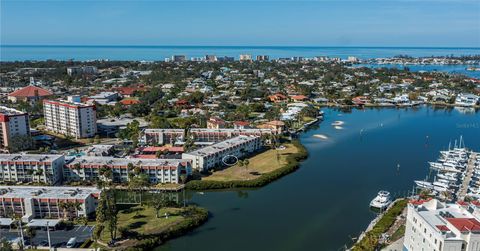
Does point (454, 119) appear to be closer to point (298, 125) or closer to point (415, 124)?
point (415, 124)

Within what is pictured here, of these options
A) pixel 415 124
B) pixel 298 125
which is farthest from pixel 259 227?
pixel 415 124

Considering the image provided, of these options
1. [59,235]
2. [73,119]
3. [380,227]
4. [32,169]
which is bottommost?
[59,235]

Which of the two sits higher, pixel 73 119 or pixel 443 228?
pixel 443 228

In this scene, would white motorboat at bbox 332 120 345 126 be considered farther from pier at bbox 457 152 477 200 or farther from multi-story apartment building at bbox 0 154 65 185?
multi-story apartment building at bbox 0 154 65 185

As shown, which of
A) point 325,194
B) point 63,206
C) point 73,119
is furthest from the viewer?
point 73,119

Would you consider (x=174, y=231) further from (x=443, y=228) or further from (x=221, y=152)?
(x=443, y=228)

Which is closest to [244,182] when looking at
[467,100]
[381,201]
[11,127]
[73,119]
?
[381,201]

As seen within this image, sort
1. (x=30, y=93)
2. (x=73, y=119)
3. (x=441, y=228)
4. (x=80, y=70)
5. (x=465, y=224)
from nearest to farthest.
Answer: (x=465, y=224)
(x=441, y=228)
(x=73, y=119)
(x=30, y=93)
(x=80, y=70)
